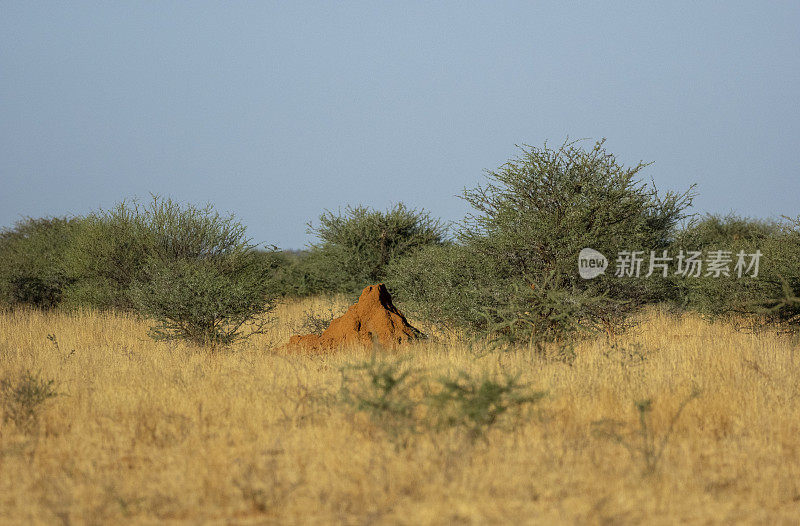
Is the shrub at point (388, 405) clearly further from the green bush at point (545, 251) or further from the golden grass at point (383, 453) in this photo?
the green bush at point (545, 251)

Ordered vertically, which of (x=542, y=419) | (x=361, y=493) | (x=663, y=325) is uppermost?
(x=663, y=325)

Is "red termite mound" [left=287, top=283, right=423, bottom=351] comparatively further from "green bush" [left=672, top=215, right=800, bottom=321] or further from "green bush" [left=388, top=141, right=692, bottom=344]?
"green bush" [left=672, top=215, right=800, bottom=321]

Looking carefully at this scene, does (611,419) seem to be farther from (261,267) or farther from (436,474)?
(261,267)

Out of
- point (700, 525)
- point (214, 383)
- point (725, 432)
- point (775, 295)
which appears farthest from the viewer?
point (775, 295)

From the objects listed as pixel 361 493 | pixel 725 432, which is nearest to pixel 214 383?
pixel 361 493

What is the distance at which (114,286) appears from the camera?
1816cm

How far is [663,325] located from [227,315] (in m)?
9.30

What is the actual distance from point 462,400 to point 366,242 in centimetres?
1713

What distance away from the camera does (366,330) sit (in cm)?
1080

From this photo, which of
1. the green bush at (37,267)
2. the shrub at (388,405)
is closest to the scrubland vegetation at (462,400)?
the shrub at (388,405)

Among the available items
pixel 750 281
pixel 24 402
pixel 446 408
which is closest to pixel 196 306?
pixel 24 402

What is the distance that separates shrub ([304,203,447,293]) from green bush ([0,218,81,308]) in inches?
328

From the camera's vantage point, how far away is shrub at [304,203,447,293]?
22.6 meters

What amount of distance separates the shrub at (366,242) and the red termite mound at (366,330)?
11.1m
